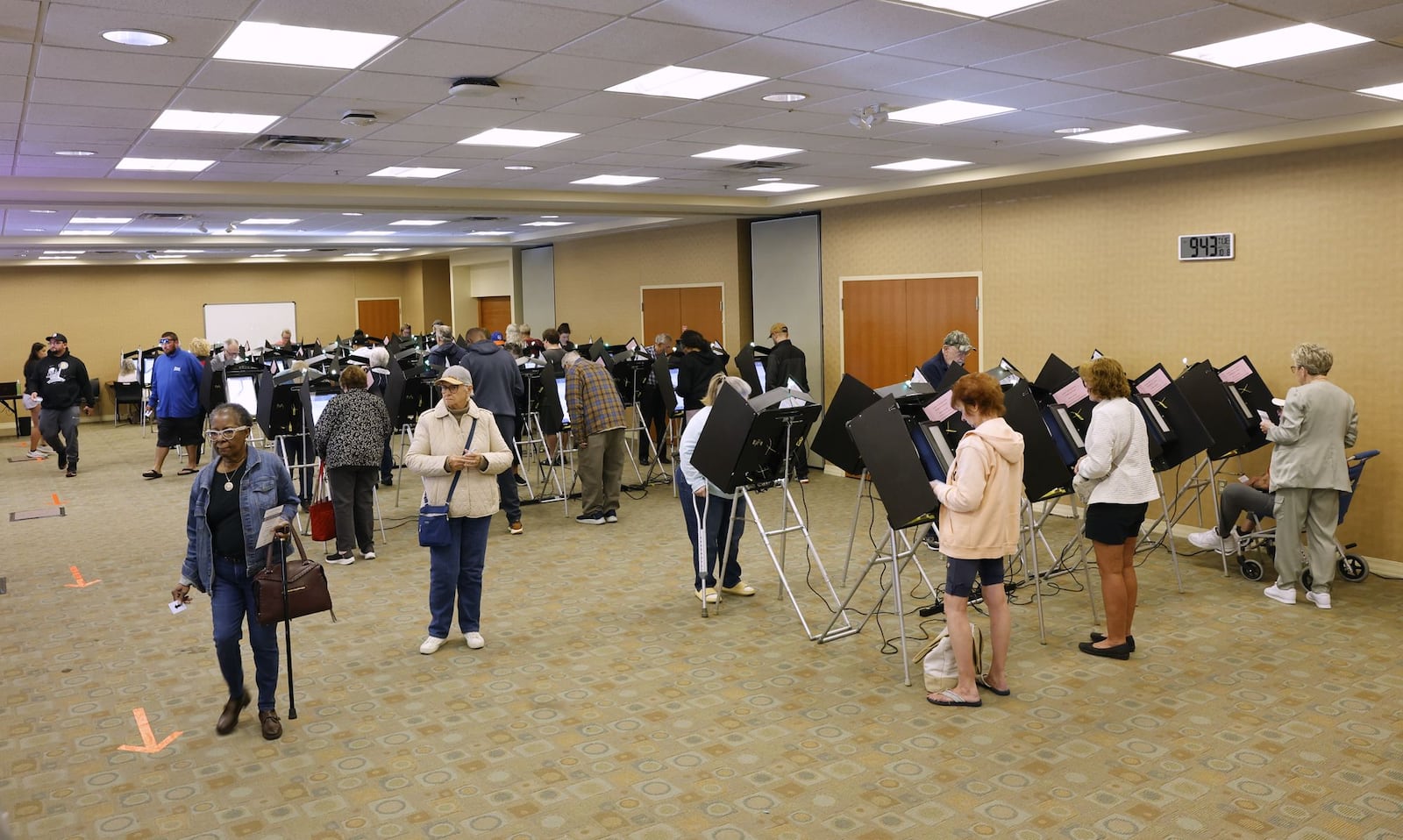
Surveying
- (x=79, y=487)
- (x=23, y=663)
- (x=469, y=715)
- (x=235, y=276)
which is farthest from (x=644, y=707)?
(x=235, y=276)

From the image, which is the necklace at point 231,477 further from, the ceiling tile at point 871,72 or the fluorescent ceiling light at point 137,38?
the ceiling tile at point 871,72

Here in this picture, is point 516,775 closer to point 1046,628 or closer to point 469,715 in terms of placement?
point 469,715

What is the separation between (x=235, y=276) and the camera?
72.2 ft

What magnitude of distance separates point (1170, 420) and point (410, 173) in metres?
6.24

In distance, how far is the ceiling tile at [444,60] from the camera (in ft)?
14.8

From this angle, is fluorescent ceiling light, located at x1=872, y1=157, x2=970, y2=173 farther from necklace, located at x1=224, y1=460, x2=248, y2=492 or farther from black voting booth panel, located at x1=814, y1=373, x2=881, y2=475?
necklace, located at x1=224, y1=460, x2=248, y2=492

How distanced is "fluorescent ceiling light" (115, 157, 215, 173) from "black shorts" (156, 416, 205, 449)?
486 cm

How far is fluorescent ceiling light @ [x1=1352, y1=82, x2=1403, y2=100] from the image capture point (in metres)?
5.68

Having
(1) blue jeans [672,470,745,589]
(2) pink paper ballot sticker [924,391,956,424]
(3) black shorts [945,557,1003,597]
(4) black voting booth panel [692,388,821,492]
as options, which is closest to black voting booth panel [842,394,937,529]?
(2) pink paper ballot sticker [924,391,956,424]

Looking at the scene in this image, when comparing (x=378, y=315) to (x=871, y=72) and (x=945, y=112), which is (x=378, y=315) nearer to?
(x=945, y=112)

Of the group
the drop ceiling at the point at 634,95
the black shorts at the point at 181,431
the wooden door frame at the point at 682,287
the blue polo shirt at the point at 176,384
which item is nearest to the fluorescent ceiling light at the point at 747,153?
the drop ceiling at the point at 634,95

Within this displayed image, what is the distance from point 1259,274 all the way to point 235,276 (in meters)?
20.0

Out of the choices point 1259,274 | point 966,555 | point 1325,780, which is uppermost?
point 1259,274

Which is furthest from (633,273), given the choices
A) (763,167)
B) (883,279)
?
(763,167)
